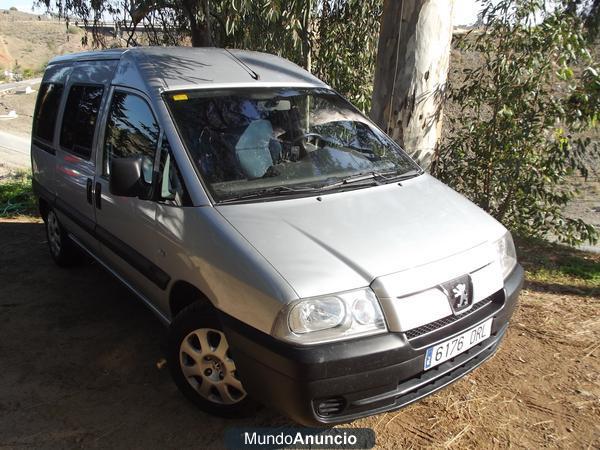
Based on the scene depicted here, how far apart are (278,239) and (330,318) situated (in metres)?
0.46

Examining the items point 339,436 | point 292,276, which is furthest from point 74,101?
point 339,436

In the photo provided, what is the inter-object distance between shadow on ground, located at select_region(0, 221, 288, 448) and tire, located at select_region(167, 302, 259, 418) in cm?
13

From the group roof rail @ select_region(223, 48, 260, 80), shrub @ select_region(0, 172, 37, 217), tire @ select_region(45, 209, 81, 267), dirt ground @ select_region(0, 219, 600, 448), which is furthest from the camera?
shrub @ select_region(0, 172, 37, 217)

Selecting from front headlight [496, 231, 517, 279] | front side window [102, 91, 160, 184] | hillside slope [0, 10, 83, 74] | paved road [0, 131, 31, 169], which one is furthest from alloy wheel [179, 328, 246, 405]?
hillside slope [0, 10, 83, 74]

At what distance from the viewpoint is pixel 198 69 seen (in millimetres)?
3449

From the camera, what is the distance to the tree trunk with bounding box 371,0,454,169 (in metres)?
4.59

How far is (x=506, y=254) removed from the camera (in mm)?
2926

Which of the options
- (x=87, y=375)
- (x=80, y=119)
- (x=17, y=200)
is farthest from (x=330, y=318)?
(x=17, y=200)

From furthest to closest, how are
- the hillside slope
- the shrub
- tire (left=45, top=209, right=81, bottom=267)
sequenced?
the hillside slope, the shrub, tire (left=45, top=209, right=81, bottom=267)

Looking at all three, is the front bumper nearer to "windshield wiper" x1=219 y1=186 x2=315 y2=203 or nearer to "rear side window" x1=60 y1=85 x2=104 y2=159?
"windshield wiper" x1=219 y1=186 x2=315 y2=203

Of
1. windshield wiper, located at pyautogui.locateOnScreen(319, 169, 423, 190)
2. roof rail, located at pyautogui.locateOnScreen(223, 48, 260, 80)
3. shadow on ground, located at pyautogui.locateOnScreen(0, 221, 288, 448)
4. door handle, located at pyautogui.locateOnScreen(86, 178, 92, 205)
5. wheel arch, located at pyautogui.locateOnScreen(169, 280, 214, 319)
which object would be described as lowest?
shadow on ground, located at pyautogui.locateOnScreen(0, 221, 288, 448)

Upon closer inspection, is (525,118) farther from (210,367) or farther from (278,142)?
(210,367)

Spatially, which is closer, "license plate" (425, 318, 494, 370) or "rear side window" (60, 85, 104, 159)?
"license plate" (425, 318, 494, 370)

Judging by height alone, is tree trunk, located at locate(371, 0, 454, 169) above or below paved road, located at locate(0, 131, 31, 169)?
above
